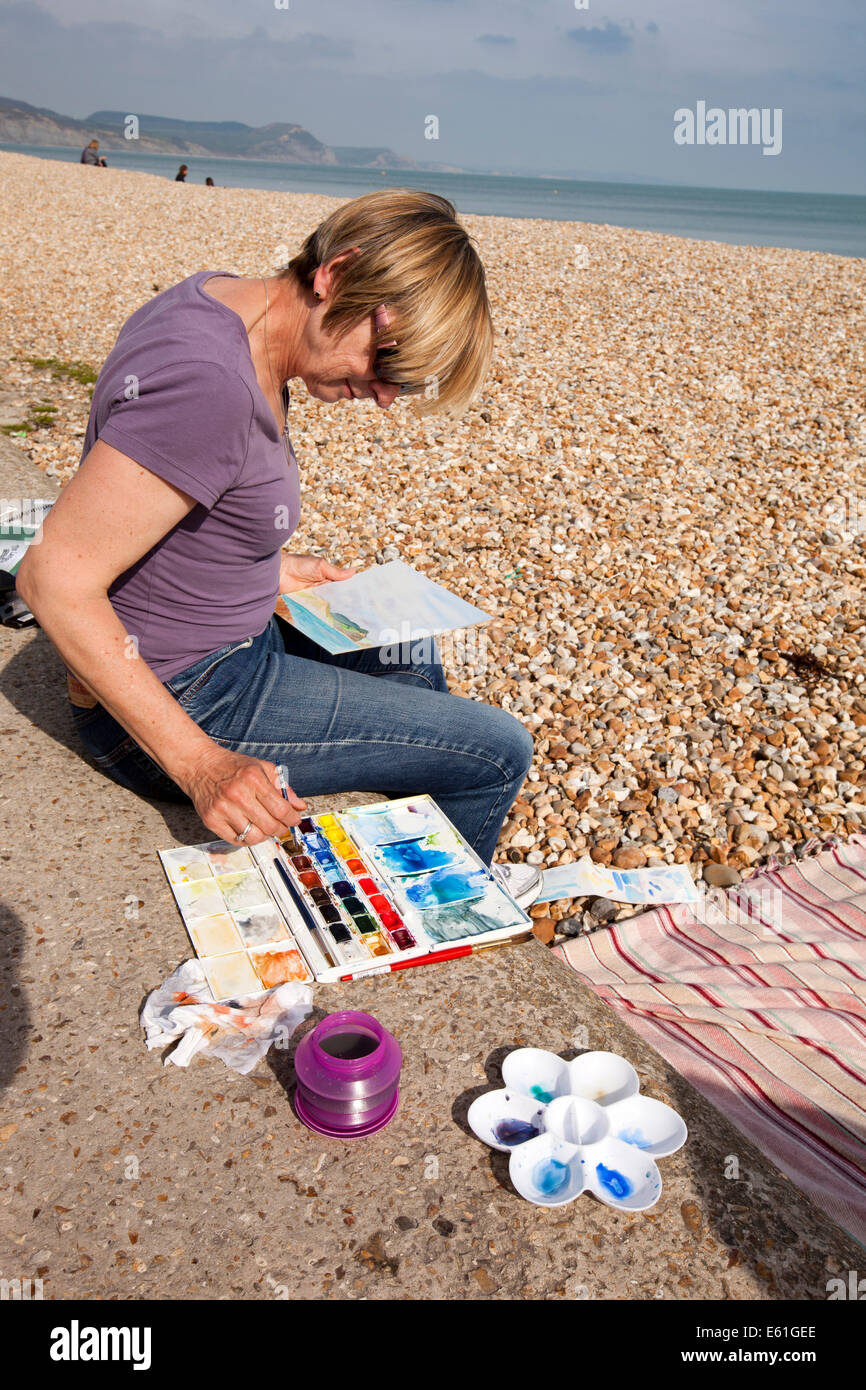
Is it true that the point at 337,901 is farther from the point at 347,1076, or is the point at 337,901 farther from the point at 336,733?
the point at 347,1076

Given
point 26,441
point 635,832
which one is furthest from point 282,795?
point 26,441

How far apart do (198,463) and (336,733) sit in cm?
79

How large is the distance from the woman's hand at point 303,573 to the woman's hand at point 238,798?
1188 millimetres

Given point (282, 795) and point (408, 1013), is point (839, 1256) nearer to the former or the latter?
point (408, 1013)

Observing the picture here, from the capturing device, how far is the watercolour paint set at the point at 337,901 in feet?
6.77

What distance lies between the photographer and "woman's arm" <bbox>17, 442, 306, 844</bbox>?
1814 millimetres

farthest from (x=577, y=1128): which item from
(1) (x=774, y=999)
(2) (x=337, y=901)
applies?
(1) (x=774, y=999)

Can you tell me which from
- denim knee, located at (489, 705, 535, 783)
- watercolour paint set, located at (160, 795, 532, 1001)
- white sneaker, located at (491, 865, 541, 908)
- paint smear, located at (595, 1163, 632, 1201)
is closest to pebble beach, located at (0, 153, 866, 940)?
white sneaker, located at (491, 865, 541, 908)

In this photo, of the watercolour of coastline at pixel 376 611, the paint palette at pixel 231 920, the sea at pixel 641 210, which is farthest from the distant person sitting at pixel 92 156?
the paint palette at pixel 231 920

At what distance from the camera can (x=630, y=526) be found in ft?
19.5

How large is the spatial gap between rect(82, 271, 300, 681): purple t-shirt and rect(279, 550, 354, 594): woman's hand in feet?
1.81

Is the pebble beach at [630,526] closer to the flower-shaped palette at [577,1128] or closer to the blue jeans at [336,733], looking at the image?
the blue jeans at [336,733]

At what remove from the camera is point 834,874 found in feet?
Result: 11.2
